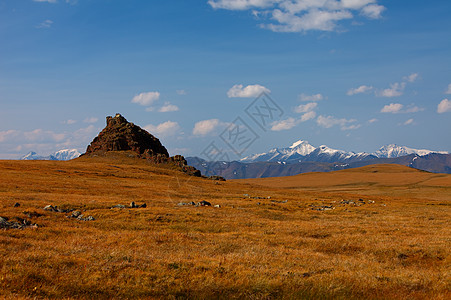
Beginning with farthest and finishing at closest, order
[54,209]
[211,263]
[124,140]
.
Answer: [124,140], [54,209], [211,263]

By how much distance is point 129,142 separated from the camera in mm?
177500

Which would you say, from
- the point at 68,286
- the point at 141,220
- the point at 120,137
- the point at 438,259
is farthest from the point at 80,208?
the point at 120,137

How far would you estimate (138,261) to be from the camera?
52.1 feet

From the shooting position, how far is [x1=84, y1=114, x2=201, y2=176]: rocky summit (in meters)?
167

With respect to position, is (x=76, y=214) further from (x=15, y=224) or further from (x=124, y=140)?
(x=124, y=140)

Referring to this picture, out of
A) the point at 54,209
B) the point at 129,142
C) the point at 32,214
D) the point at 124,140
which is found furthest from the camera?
the point at 124,140

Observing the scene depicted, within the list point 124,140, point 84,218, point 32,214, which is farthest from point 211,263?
point 124,140


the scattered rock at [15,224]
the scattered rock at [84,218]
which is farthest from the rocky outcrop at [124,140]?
the scattered rock at [15,224]

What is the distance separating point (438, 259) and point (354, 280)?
10.6 meters

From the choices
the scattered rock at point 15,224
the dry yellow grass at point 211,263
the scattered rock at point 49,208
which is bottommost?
the dry yellow grass at point 211,263

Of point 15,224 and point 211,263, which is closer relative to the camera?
point 211,263

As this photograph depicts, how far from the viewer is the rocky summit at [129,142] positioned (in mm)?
167375

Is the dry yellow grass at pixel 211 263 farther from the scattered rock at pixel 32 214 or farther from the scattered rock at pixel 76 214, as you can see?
the scattered rock at pixel 76 214

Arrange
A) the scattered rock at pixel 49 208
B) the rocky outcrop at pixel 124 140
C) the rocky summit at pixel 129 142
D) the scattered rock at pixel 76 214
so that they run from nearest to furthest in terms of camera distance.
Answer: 1. the scattered rock at pixel 76 214
2. the scattered rock at pixel 49 208
3. the rocky summit at pixel 129 142
4. the rocky outcrop at pixel 124 140
